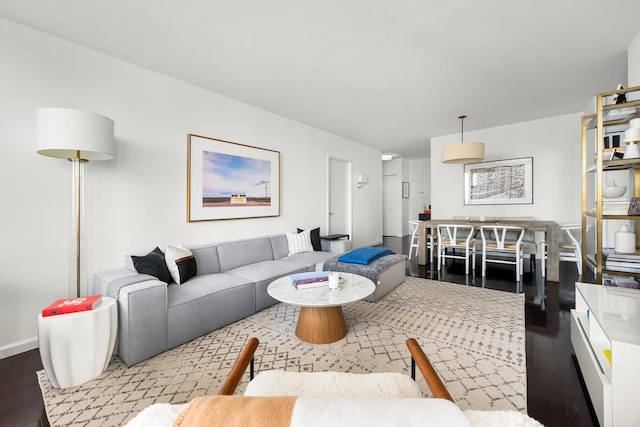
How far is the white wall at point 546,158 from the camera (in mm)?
4973

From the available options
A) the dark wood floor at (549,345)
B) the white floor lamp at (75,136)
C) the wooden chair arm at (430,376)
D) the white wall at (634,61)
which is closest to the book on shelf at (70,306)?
the white floor lamp at (75,136)

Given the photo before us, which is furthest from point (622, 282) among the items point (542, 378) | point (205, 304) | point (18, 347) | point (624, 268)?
point (18, 347)

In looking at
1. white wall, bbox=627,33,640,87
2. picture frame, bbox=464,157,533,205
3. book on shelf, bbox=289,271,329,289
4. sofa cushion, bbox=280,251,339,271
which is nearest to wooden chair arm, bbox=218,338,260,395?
book on shelf, bbox=289,271,329,289

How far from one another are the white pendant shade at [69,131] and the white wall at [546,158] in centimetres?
628

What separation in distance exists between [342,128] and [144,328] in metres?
4.48

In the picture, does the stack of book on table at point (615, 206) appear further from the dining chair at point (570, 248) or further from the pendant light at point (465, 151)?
the dining chair at point (570, 248)

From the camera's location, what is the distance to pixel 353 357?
2.10 meters

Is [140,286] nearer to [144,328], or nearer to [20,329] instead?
[144,328]

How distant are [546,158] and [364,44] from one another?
15.4 feet

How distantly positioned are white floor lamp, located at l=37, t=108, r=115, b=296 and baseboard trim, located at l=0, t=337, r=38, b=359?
1.99 ft

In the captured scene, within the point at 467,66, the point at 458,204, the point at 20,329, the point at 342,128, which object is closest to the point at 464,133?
the point at 458,204

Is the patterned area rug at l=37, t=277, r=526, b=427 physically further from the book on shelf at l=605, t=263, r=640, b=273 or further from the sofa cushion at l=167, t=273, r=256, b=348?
the book on shelf at l=605, t=263, r=640, b=273

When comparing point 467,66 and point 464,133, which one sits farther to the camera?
point 464,133

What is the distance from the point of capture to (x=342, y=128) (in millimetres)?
5375
